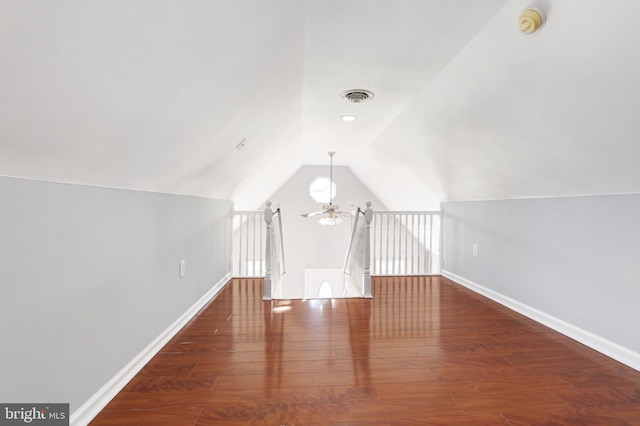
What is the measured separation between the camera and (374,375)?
189 cm

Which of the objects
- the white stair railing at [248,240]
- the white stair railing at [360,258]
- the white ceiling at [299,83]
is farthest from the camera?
the white stair railing at [248,240]

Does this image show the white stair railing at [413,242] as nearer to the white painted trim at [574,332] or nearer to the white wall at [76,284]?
the white painted trim at [574,332]

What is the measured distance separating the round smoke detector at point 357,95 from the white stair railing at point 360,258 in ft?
3.84

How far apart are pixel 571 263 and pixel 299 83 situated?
2.57 meters

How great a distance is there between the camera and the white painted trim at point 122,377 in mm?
1431

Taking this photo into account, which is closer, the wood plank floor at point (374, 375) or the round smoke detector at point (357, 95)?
the wood plank floor at point (374, 375)

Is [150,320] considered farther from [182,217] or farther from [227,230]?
[227,230]

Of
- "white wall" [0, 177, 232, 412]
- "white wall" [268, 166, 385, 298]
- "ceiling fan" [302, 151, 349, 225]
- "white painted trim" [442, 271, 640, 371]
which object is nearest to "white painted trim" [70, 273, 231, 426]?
"white wall" [0, 177, 232, 412]

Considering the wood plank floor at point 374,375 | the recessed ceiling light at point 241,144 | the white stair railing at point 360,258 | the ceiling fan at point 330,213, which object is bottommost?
the wood plank floor at point 374,375

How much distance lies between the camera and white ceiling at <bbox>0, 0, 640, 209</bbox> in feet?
3.12

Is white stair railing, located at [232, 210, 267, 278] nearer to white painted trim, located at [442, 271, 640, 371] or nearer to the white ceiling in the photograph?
the white ceiling

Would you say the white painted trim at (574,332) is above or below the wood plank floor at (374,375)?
above

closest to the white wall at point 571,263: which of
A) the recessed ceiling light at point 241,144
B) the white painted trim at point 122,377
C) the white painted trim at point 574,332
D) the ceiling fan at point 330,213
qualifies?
the white painted trim at point 574,332

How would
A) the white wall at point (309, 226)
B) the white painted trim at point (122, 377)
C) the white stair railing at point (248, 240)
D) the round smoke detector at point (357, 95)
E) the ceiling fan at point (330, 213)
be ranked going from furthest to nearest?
the white wall at point (309, 226) → the ceiling fan at point (330, 213) → the white stair railing at point (248, 240) → the round smoke detector at point (357, 95) → the white painted trim at point (122, 377)
